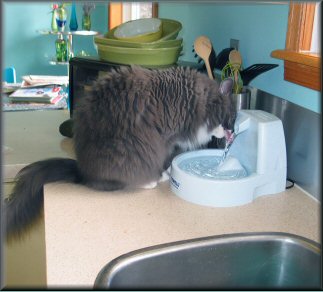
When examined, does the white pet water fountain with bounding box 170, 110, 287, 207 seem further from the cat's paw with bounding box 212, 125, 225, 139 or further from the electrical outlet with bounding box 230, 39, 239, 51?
the electrical outlet with bounding box 230, 39, 239, 51

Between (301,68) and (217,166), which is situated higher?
(301,68)

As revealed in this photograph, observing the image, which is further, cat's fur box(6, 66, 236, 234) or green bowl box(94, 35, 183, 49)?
green bowl box(94, 35, 183, 49)

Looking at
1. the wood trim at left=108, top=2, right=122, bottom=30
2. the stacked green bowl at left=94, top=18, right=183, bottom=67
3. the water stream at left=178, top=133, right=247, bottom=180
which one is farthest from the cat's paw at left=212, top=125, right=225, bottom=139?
the wood trim at left=108, top=2, right=122, bottom=30

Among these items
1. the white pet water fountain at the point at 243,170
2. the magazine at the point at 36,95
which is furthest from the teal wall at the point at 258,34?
the magazine at the point at 36,95

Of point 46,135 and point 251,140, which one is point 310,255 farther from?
point 46,135

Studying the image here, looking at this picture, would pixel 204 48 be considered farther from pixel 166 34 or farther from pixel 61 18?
pixel 61 18

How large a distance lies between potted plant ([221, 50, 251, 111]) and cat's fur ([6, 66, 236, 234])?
0.20 ft

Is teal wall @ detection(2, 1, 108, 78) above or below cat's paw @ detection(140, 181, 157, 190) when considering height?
above

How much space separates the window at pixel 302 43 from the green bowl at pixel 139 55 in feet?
1.22

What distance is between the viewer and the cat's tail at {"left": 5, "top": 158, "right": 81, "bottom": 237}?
106cm

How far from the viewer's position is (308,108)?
3.47ft

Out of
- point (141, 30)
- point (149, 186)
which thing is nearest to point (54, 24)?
point (141, 30)

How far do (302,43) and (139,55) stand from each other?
1.63 ft

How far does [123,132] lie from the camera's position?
3.50 feet
